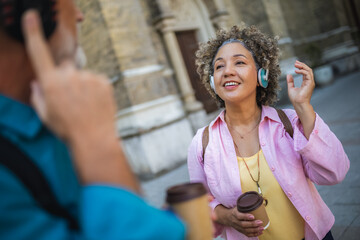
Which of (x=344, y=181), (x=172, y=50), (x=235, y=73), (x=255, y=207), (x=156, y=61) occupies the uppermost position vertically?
(x=172, y=50)

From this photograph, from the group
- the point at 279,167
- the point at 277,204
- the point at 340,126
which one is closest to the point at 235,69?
the point at 279,167

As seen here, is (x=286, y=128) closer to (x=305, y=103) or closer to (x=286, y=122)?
(x=286, y=122)

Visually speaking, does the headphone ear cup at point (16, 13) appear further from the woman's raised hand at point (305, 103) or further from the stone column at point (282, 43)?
the stone column at point (282, 43)

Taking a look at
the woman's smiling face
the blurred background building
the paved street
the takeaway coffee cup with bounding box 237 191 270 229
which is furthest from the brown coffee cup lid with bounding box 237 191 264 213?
the blurred background building

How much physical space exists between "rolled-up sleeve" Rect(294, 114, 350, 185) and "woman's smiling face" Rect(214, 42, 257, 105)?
0.47 meters

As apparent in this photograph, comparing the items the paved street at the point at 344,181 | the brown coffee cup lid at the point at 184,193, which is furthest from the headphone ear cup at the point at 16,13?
the paved street at the point at 344,181

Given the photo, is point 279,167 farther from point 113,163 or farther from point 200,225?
point 113,163

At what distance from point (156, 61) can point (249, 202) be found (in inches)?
233

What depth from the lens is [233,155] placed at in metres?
1.87

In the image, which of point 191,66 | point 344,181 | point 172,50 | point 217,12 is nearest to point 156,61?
point 172,50

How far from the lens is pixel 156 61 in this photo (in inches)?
276

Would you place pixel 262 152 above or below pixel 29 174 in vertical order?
below

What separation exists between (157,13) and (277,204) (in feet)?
22.3

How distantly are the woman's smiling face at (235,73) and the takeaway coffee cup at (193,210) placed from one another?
1.17 metres
